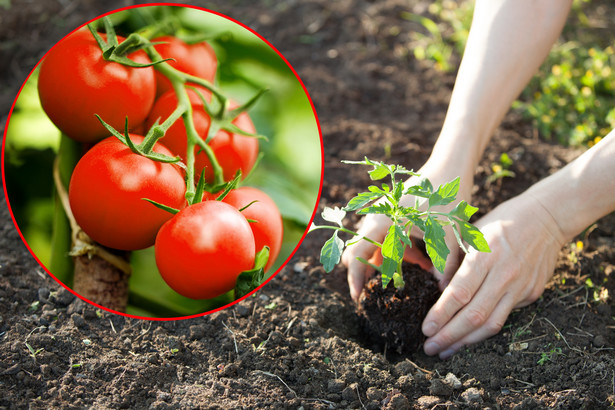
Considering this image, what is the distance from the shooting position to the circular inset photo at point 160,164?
133 cm

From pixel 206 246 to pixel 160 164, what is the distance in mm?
206

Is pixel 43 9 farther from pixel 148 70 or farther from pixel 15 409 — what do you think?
pixel 15 409

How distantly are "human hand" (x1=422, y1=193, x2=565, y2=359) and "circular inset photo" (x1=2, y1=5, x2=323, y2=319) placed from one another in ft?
1.55

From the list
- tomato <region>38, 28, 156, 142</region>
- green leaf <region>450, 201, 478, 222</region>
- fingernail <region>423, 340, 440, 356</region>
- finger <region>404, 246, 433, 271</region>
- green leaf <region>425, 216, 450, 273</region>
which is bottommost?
fingernail <region>423, 340, 440, 356</region>

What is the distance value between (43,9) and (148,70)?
2116 mm

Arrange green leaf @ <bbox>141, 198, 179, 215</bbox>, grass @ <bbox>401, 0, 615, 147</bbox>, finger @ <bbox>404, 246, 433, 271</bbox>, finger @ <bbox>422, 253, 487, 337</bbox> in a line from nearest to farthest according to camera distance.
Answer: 1. green leaf @ <bbox>141, 198, 179, 215</bbox>
2. finger @ <bbox>422, 253, 487, 337</bbox>
3. finger @ <bbox>404, 246, 433, 271</bbox>
4. grass @ <bbox>401, 0, 615, 147</bbox>

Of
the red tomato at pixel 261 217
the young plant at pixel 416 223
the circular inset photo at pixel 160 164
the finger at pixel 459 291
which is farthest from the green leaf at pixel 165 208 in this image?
the finger at pixel 459 291

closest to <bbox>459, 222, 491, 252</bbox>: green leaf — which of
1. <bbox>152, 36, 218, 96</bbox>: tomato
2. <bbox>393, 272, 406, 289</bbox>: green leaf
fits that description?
<bbox>393, 272, 406, 289</bbox>: green leaf

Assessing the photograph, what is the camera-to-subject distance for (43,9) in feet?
10.6

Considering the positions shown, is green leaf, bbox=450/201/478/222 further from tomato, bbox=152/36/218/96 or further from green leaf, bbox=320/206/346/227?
tomato, bbox=152/36/218/96

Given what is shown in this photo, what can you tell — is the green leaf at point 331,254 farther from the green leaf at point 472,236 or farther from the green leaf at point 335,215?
the green leaf at point 472,236

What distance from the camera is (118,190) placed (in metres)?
1.32

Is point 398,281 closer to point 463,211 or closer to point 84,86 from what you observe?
point 463,211

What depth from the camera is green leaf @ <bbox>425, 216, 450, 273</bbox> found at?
151 centimetres
